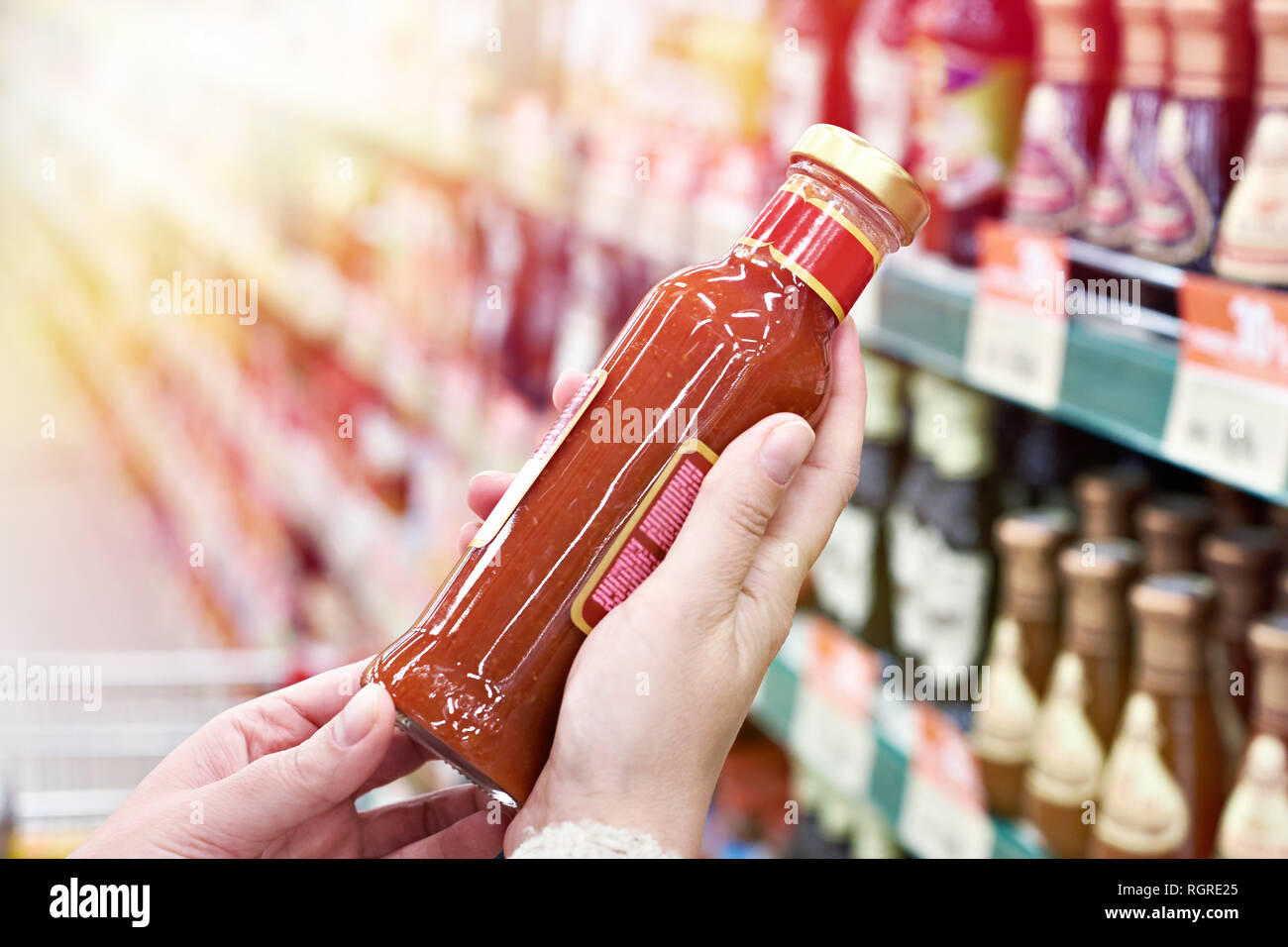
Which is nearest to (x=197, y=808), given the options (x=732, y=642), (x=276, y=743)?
(x=276, y=743)

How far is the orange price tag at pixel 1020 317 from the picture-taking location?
1.09m

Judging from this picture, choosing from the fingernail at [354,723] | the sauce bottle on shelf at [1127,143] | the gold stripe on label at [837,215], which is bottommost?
the fingernail at [354,723]

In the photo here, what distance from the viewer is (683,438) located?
775mm

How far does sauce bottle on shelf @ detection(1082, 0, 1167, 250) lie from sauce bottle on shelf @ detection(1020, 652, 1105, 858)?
1.44ft

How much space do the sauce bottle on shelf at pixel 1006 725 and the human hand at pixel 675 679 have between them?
65 centimetres

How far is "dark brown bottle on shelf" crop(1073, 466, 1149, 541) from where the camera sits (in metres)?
1.30

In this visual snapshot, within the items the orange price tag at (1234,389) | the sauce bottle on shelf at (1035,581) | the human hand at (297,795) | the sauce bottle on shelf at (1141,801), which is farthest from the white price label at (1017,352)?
the human hand at (297,795)

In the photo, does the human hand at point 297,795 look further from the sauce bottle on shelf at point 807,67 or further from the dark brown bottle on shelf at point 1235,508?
the sauce bottle on shelf at point 807,67

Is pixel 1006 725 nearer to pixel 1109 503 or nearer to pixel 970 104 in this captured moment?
pixel 1109 503

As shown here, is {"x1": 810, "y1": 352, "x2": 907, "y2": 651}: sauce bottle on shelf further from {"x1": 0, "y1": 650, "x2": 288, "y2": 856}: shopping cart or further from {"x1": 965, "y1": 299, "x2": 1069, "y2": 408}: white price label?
{"x1": 0, "y1": 650, "x2": 288, "y2": 856}: shopping cart

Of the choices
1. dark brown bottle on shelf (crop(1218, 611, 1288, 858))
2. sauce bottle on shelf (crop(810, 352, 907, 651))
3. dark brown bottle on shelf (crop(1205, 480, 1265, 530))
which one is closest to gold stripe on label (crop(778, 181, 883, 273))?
dark brown bottle on shelf (crop(1218, 611, 1288, 858))

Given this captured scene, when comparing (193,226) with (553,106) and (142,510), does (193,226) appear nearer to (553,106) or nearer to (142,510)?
(142,510)

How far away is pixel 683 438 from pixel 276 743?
389 millimetres
